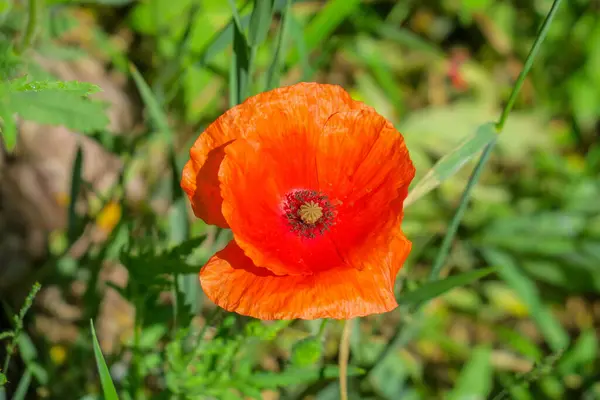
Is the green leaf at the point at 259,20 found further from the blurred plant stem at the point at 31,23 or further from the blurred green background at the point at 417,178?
the blurred plant stem at the point at 31,23

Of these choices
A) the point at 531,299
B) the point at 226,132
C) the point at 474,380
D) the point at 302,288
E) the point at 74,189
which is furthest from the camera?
the point at 531,299

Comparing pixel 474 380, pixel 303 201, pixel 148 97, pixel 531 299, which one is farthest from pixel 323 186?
pixel 531 299

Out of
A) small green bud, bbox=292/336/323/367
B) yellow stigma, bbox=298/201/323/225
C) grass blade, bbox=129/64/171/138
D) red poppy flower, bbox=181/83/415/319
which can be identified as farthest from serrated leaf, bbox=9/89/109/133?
small green bud, bbox=292/336/323/367

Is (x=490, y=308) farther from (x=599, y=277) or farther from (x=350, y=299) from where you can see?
(x=350, y=299)

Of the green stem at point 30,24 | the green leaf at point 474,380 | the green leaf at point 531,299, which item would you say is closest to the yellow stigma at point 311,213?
the green stem at point 30,24

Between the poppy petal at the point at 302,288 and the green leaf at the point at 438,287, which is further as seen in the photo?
the green leaf at the point at 438,287

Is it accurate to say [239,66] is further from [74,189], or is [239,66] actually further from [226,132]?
[74,189]

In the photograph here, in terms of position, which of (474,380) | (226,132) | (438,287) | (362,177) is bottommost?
(474,380)

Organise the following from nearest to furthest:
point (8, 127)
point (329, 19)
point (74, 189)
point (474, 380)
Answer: point (8, 127), point (74, 189), point (329, 19), point (474, 380)
